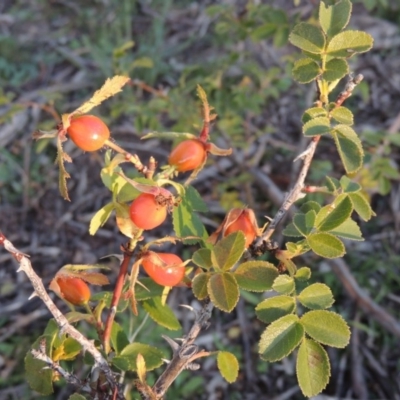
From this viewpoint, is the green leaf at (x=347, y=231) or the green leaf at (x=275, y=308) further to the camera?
the green leaf at (x=347, y=231)

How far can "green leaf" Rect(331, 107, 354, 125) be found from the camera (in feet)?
3.59

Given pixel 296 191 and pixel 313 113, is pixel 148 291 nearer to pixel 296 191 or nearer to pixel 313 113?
pixel 296 191

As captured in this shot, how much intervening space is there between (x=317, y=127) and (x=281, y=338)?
38 centimetres

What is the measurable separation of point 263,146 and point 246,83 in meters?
0.74

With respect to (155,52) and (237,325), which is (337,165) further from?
(155,52)

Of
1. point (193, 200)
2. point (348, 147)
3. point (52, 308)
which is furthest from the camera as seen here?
point (193, 200)

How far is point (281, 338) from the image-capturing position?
1025 millimetres

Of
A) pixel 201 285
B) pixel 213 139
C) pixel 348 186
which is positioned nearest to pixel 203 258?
pixel 201 285

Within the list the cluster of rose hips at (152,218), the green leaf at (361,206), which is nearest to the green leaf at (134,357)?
the cluster of rose hips at (152,218)

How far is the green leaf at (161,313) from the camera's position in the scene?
1261 millimetres

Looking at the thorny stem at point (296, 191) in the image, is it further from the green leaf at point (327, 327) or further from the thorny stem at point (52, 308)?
the thorny stem at point (52, 308)

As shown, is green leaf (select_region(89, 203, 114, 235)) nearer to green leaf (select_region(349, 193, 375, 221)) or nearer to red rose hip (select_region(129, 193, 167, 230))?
red rose hip (select_region(129, 193, 167, 230))

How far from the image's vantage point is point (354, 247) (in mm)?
2834

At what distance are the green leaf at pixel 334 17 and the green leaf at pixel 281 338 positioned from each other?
0.56m
